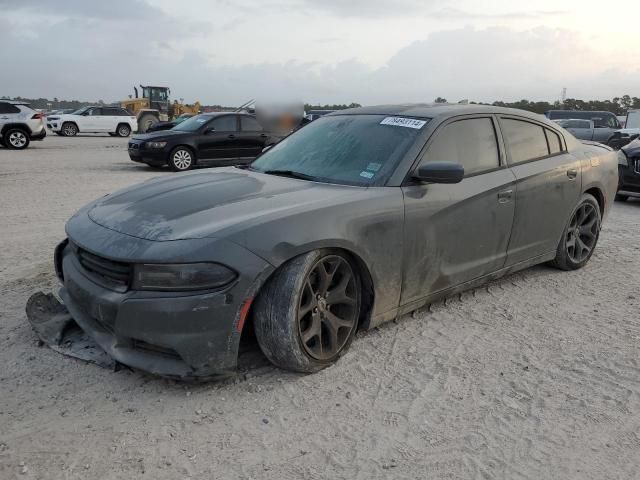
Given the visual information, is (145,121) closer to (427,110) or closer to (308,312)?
(427,110)

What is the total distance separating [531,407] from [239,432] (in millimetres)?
1512

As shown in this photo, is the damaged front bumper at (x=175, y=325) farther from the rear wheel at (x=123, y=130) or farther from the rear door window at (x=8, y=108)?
the rear wheel at (x=123, y=130)

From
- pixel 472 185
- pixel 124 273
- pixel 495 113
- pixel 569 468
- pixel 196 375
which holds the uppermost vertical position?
pixel 495 113

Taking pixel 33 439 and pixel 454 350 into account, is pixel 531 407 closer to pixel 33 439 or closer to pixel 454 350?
pixel 454 350

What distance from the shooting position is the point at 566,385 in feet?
10.5

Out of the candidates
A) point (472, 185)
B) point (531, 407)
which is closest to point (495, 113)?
point (472, 185)

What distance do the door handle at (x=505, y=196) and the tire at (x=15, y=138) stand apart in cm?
1892

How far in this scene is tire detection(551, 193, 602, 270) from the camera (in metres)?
5.13

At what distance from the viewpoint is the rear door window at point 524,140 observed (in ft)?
14.8

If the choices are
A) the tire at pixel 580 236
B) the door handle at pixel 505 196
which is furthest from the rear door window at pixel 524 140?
the tire at pixel 580 236

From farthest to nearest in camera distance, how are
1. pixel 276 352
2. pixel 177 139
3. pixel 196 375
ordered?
1. pixel 177 139
2. pixel 276 352
3. pixel 196 375

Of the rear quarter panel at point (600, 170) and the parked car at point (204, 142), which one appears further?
the parked car at point (204, 142)

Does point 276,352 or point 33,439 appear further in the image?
point 276,352

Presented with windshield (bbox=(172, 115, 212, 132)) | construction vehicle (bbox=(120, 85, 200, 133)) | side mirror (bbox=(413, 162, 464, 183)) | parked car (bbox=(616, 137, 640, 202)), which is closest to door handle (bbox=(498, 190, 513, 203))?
side mirror (bbox=(413, 162, 464, 183))
